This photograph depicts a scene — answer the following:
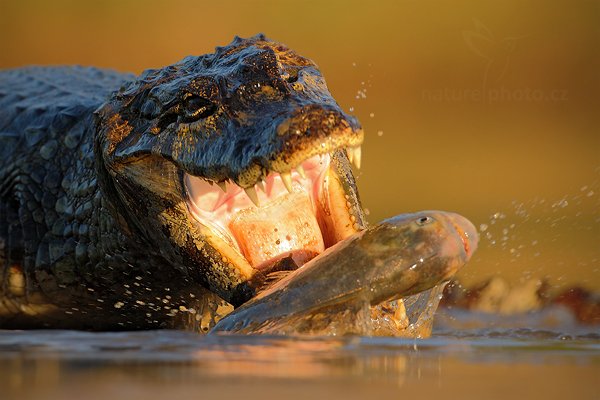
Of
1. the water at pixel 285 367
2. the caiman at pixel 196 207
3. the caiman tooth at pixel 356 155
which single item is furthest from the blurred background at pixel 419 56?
the water at pixel 285 367

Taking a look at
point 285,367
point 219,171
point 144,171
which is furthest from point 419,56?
point 285,367

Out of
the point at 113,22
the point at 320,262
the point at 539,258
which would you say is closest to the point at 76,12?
the point at 113,22

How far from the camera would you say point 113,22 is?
11.6 meters

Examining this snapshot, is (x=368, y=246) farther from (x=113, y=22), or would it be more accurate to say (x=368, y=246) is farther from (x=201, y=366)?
(x=113, y=22)

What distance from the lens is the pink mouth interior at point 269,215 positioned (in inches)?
155

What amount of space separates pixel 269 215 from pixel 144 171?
0.43 meters

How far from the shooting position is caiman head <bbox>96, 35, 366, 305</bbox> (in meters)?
3.74

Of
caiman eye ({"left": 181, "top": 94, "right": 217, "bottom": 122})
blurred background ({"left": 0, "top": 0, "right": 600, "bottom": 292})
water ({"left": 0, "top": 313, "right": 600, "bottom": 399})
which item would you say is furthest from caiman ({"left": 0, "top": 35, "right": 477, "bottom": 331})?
blurred background ({"left": 0, "top": 0, "right": 600, "bottom": 292})

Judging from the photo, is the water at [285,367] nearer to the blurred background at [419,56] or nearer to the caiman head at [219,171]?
the caiman head at [219,171]

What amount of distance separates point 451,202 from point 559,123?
3258 millimetres

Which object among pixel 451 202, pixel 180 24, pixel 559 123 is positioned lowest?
pixel 451 202

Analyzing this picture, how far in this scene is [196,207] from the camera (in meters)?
3.92

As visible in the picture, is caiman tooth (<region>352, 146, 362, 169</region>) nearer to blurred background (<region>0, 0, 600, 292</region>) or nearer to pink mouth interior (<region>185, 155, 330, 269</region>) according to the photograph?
pink mouth interior (<region>185, 155, 330, 269</region>)

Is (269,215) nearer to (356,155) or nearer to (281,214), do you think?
(281,214)
